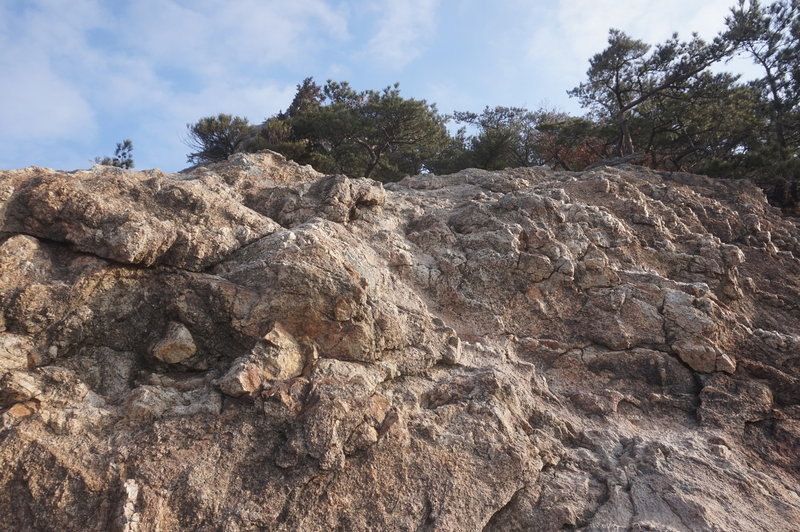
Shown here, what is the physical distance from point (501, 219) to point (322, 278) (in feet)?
12.0

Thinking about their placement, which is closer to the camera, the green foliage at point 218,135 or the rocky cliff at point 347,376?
the rocky cliff at point 347,376

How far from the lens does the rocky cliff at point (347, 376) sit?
3.60 m

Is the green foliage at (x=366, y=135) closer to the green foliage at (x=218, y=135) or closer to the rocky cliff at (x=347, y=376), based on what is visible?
the green foliage at (x=218, y=135)

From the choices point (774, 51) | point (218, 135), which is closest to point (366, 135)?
point (218, 135)

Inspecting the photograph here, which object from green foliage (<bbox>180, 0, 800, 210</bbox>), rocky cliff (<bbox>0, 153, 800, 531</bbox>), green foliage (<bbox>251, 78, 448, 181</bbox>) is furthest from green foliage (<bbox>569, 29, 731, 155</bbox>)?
rocky cliff (<bbox>0, 153, 800, 531</bbox>)

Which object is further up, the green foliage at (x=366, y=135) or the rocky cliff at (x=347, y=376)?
the green foliage at (x=366, y=135)

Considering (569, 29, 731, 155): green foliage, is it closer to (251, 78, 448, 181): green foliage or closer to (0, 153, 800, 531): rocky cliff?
(251, 78, 448, 181): green foliage

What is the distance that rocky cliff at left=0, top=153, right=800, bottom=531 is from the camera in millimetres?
3598

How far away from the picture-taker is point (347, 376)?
175 inches

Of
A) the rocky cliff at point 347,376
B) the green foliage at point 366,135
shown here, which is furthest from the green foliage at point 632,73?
the rocky cliff at point 347,376

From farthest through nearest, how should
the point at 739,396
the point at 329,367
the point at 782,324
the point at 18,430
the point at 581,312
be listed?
the point at 782,324 → the point at 581,312 → the point at 739,396 → the point at 329,367 → the point at 18,430

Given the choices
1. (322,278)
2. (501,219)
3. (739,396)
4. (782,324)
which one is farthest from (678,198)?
(322,278)

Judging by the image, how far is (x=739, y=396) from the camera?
18.6ft

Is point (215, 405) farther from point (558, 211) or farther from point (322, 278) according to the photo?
point (558, 211)
